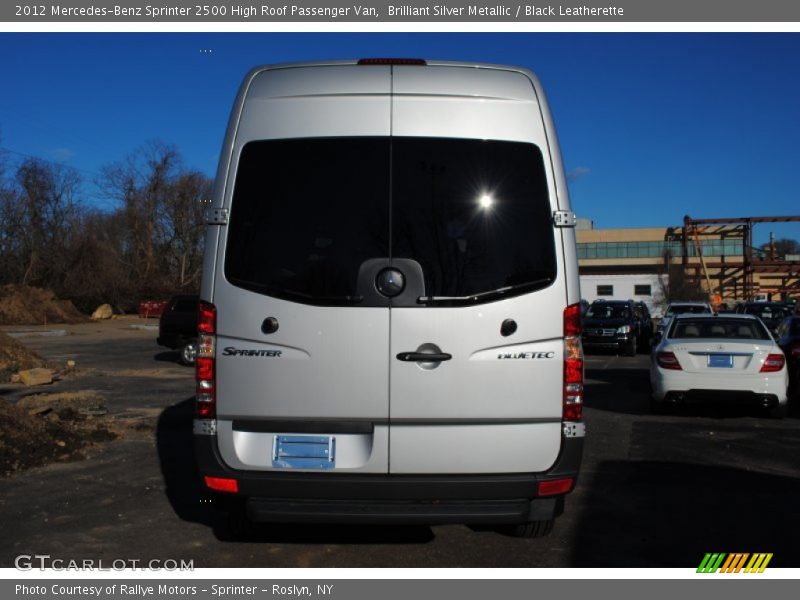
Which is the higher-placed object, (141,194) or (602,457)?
(141,194)

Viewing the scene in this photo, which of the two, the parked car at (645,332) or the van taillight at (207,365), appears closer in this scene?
the van taillight at (207,365)

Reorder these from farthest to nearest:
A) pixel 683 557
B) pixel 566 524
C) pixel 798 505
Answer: pixel 798 505 → pixel 566 524 → pixel 683 557

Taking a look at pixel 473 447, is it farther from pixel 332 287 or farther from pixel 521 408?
pixel 332 287

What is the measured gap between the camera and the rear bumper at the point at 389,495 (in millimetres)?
4191

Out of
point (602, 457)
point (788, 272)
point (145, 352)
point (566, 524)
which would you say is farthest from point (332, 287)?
point (788, 272)

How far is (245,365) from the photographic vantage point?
4.22 m

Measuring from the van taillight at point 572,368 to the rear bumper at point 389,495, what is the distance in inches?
7.2

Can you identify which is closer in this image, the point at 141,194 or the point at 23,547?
the point at 23,547

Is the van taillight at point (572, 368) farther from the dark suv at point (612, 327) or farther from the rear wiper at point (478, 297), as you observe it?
the dark suv at point (612, 327)

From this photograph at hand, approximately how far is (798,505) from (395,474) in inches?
156

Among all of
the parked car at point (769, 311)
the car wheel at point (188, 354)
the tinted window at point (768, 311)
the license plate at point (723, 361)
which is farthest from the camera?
the tinted window at point (768, 311)

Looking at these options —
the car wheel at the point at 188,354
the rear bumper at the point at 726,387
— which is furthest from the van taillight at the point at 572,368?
the car wheel at the point at 188,354

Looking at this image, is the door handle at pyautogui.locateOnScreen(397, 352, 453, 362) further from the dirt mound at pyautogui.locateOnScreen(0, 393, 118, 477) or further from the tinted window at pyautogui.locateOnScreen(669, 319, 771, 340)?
the tinted window at pyautogui.locateOnScreen(669, 319, 771, 340)

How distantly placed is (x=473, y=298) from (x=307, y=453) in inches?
49.0
